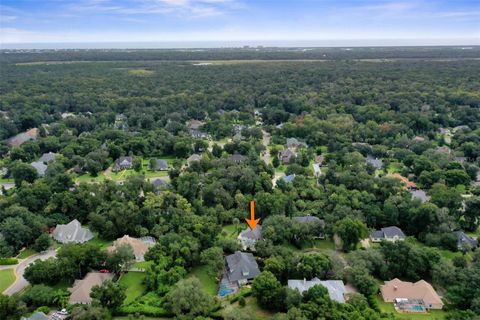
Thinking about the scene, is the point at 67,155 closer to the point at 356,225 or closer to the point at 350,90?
the point at 356,225

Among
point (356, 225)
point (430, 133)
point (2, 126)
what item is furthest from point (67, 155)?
point (430, 133)

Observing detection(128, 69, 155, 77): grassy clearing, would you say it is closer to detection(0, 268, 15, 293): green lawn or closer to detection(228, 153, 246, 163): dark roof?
detection(228, 153, 246, 163): dark roof

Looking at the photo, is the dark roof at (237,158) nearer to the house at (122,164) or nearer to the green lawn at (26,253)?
the house at (122,164)

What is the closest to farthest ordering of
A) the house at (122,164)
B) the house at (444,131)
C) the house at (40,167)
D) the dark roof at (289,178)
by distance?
the dark roof at (289,178), the house at (40,167), the house at (122,164), the house at (444,131)

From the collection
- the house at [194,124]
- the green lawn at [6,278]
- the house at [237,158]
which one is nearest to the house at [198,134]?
the house at [194,124]

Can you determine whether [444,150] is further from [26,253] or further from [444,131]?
[26,253]

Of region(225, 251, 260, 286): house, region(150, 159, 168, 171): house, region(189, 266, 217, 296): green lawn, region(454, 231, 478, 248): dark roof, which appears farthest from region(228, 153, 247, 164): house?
region(454, 231, 478, 248): dark roof
